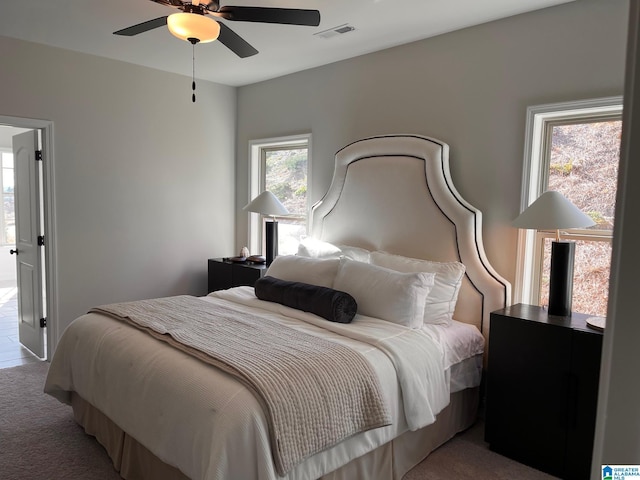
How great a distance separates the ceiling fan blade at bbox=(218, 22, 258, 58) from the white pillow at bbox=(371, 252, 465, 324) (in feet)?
5.91

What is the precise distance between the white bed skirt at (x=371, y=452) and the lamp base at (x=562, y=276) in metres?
0.81

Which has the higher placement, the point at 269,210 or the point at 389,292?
the point at 269,210

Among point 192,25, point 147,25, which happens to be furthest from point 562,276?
point 147,25

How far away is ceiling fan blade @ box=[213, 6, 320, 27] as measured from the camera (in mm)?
2330

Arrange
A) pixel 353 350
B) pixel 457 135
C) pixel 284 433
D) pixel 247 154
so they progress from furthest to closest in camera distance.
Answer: pixel 247 154
pixel 457 135
pixel 353 350
pixel 284 433

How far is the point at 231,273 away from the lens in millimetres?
4641

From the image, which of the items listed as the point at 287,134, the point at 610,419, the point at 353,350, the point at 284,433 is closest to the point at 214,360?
the point at 284,433

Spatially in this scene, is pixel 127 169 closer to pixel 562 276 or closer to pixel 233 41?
pixel 233 41

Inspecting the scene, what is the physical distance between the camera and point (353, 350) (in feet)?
7.58

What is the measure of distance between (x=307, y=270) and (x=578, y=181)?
1905mm

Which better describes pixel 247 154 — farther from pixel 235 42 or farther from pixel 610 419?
pixel 610 419

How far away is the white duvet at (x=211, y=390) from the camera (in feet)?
5.86

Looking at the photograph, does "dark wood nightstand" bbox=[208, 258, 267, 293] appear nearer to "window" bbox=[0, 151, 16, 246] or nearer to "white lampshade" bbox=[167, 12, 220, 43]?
"white lampshade" bbox=[167, 12, 220, 43]

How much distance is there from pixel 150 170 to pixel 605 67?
3.95 meters
